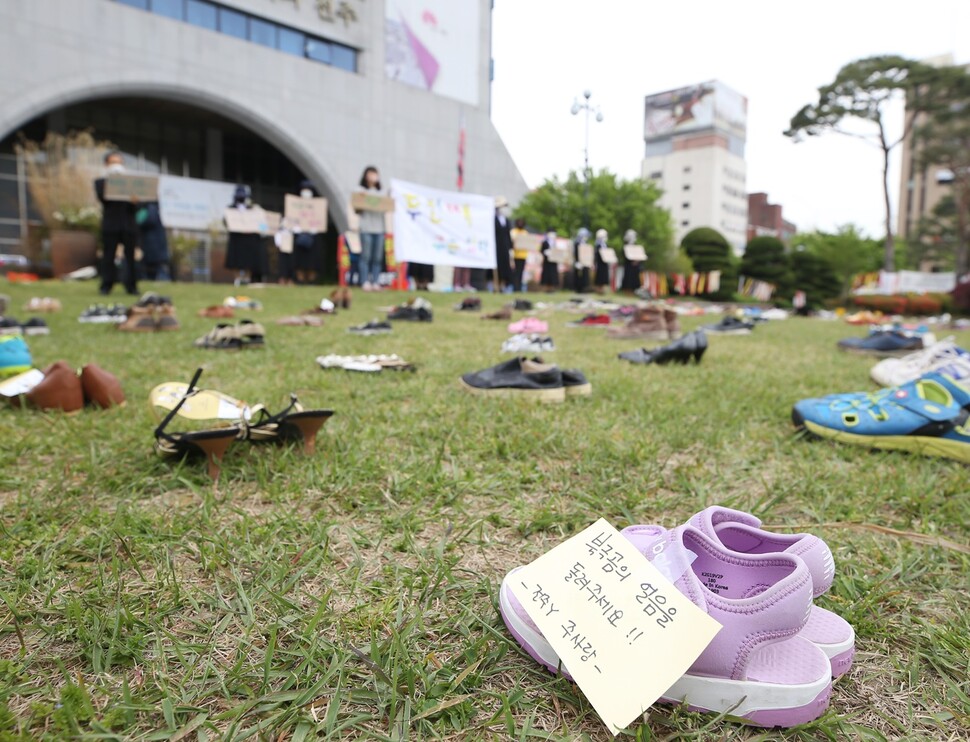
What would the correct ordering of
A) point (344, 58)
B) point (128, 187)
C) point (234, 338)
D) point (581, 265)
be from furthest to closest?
point (344, 58) < point (581, 265) < point (128, 187) < point (234, 338)

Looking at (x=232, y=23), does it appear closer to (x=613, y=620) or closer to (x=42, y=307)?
(x=42, y=307)

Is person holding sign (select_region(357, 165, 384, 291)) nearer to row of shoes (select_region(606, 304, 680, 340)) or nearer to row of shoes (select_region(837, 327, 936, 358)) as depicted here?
row of shoes (select_region(606, 304, 680, 340))

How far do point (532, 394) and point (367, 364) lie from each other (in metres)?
1.16

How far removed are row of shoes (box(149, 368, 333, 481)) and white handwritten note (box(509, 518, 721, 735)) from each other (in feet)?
3.28

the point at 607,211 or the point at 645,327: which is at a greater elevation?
the point at 607,211

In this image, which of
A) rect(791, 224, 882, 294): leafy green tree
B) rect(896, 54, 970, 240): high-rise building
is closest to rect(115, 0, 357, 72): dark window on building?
rect(791, 224, 882, 294): leafy green tree

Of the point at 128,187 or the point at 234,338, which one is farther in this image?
the point at 128,187

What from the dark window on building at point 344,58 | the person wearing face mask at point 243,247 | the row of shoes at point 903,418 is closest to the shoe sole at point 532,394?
the row of shoes at point 903,418

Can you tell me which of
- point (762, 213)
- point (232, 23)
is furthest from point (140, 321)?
point (762, 213)

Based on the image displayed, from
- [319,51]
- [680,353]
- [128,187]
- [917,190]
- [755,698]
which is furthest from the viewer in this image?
[917,190]

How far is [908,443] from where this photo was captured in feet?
6.50

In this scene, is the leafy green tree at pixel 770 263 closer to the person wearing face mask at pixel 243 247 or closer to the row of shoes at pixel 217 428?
the person wearing face mask at pixel 243 247

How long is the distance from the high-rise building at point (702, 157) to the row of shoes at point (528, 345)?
74.1 metres

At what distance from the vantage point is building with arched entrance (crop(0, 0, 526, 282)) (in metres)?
16.6
